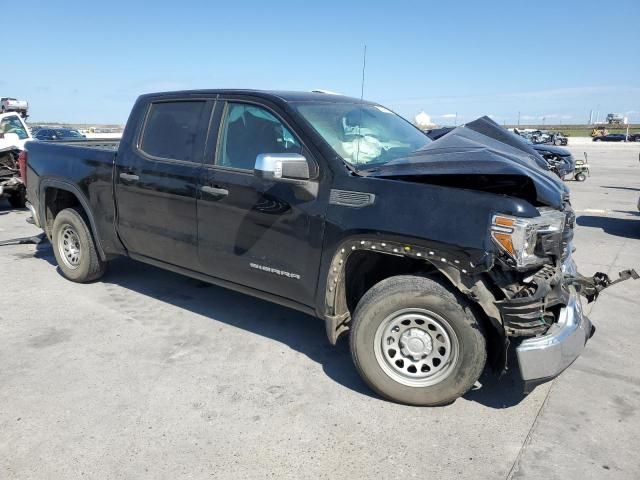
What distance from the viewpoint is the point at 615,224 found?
997cm

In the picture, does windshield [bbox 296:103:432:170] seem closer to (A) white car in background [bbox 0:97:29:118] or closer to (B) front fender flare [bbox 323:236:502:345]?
(B) front fender flare [bbox 323:236:502:345]

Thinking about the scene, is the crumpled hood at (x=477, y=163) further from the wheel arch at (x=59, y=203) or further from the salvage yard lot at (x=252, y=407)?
the wheel arch at (x=59, y=203)

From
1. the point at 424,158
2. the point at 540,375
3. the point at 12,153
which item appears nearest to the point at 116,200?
the point at 424,158

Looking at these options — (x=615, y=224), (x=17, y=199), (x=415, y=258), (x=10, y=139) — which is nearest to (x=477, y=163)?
(x=415, y=258)

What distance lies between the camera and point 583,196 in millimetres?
14414

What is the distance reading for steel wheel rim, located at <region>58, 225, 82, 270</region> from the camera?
18.7ft

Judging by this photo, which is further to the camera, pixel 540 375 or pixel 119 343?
pixel 119 343

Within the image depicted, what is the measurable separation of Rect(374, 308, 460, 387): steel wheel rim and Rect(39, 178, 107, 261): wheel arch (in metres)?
3.30

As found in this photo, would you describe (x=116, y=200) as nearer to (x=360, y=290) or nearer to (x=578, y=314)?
(x=360, y=290)

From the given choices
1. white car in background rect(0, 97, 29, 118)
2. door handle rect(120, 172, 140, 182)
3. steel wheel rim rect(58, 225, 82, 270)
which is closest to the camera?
door handle rect(120, 172, 140, 182)

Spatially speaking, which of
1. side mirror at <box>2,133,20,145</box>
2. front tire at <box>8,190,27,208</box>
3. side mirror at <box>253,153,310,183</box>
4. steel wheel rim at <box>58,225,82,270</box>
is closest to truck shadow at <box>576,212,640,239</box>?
side mirror at <box>253,153,310,183</box>

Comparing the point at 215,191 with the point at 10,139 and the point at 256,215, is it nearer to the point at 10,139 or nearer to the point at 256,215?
the point at 256,215

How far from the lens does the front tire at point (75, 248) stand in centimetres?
552

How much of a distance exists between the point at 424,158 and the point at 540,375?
147 centimetres
